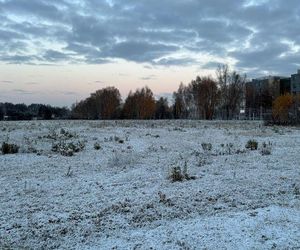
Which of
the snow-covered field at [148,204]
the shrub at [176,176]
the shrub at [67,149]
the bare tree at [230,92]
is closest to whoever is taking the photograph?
the snow-covered field at [148,204]

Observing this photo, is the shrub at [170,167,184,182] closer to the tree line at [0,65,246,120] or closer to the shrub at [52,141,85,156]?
the shrub at [52,141,85,156]

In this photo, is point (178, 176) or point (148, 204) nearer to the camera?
point (148, 204)

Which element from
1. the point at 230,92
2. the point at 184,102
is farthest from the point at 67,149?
the point at 184,102

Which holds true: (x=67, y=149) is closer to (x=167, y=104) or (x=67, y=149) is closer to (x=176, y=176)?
(x=176, y=176)

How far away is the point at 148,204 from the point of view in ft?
25.1

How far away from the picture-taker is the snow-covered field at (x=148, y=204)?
19.6ft

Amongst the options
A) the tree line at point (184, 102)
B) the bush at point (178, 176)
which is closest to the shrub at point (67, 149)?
the bush at point (178, 176)

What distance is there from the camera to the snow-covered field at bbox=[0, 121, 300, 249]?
236 inches

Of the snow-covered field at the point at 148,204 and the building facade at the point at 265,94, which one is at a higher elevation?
the building facade at the point at 265,94

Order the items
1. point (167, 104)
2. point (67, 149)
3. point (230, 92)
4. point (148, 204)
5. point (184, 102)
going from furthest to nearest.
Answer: point (167, 104) < point (184, 102) < point (230, 92) < point (67, 149) < point (148, 204)

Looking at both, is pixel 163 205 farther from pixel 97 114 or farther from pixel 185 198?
pixel 97 114

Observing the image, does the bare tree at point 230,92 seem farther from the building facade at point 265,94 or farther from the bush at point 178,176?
the bush at point 178,176

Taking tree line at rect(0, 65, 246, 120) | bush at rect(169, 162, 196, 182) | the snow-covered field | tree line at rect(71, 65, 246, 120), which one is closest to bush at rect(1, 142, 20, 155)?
the snow-covered field

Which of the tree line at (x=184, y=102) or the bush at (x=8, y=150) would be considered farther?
the tree line at (x=184, y=102)
